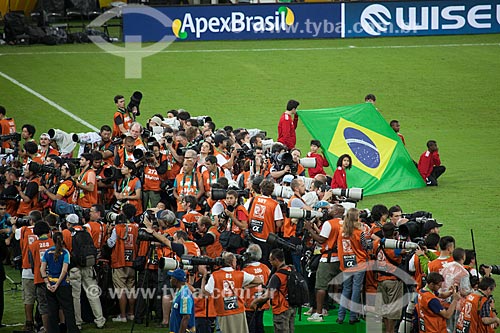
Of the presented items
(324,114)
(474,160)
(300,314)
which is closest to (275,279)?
(300,314)

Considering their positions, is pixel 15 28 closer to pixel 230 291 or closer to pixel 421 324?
pixel 230 291

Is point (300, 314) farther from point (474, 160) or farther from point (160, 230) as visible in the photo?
point (474, 160)

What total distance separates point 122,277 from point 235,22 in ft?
67.5

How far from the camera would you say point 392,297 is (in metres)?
12.8

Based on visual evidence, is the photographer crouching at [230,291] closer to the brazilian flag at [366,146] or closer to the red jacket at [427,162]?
the brazilian flag at [366,146]

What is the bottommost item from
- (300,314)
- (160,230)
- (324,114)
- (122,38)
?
(300,314)

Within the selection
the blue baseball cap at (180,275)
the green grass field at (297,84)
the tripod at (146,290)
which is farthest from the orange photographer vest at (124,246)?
the green grass field at (297,84)

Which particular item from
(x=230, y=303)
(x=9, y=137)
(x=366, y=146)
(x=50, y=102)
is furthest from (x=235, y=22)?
(x=230, y=303)

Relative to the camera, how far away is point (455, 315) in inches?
475

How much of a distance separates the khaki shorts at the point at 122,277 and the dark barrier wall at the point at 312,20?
1939cm

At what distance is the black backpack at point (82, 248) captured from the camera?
41.9ft

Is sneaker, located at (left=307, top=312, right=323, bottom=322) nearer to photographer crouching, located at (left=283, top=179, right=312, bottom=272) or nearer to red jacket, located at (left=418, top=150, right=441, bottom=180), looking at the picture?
photographer crouching, located at (left=283, top=179, right=312, bottom=272)

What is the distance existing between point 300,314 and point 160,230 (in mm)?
2124

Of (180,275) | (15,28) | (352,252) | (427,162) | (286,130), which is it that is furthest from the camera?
(15,28)
